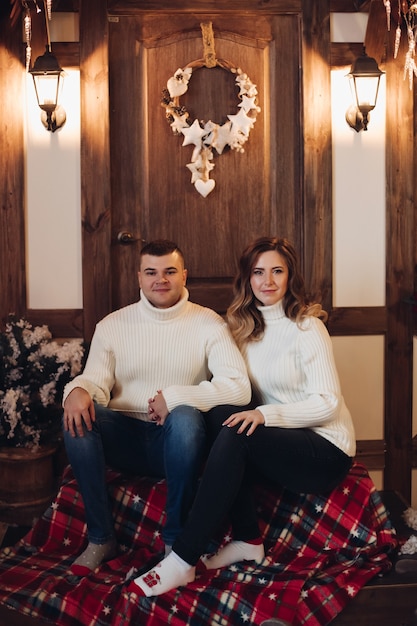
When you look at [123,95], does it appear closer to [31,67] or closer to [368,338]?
[31,67]

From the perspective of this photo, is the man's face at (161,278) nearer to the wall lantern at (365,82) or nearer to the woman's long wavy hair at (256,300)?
the woman's long wavy hair at (256,300)

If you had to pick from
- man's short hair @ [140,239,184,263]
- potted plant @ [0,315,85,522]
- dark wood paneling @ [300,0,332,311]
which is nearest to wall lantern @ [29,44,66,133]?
man's short hair @ [140,239,184,263]

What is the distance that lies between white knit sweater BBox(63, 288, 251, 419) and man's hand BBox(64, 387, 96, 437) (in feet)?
0.51

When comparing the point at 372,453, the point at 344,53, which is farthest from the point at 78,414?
the point at 344,53

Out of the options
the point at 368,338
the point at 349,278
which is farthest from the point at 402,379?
the point at 349,278

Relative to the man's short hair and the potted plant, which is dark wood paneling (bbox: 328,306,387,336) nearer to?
the man's short hair

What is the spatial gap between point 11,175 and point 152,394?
1252mm

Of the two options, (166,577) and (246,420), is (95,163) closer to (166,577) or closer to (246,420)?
(246,420)

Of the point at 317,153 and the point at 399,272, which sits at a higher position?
the point at 317,153

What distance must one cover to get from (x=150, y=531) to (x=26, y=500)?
2.08 ft

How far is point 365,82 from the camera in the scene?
3467mm

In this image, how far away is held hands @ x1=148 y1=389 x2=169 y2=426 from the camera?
2766 mm

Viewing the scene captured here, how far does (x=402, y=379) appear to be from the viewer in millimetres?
3699

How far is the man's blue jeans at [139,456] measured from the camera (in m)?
2.60
